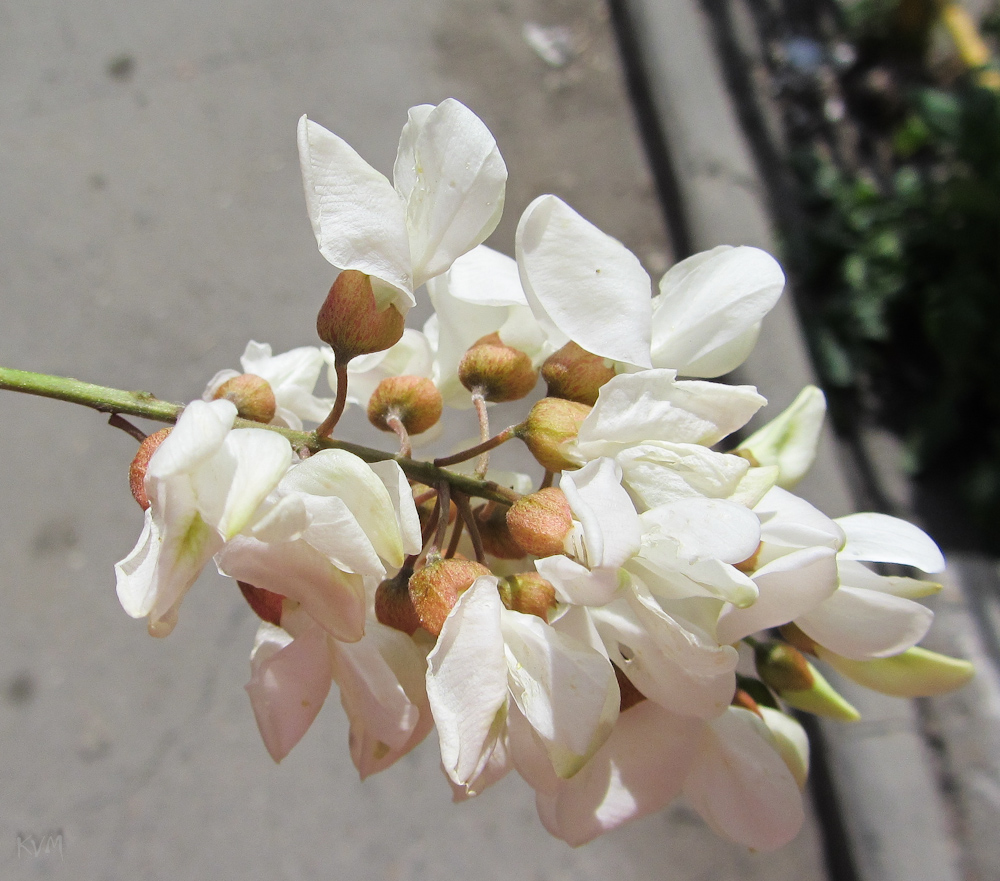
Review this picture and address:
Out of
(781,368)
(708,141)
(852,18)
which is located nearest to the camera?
(781,368)

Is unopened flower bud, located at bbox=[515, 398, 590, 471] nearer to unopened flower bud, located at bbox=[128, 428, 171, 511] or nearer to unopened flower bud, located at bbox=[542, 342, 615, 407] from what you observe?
unopened flower bud, located at bbox=[542, 342, 615, 407]

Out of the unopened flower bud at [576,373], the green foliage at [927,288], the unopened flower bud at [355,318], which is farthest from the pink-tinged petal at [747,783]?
the green foliage at [927,288]

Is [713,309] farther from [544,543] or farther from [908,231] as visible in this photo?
[908,231]

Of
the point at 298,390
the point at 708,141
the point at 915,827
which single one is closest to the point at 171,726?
the point at 298,390

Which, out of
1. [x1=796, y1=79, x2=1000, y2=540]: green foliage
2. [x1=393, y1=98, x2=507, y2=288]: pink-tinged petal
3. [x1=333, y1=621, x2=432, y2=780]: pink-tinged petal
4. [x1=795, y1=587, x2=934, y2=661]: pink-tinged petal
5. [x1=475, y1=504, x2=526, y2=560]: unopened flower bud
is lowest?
[x1=796, y1=79, x2=1000, y2=540]: green foliage

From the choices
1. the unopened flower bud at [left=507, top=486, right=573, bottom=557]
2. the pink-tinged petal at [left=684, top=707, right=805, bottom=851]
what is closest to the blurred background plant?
the pink-tinged petal at [left=684, top=707, right=805, bottom=851]

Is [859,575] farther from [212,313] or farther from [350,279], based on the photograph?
[212,313]

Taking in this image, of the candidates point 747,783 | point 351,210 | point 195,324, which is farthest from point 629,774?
point 195,324
